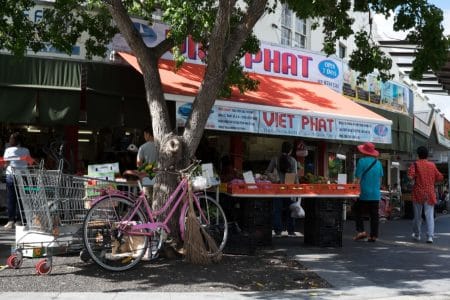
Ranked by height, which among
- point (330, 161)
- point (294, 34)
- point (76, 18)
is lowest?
point (330, 161)

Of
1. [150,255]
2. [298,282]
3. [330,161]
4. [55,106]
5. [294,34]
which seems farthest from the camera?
[330,161]

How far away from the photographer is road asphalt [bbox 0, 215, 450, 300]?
19.3ft

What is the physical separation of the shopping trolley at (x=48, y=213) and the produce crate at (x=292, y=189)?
258 cm

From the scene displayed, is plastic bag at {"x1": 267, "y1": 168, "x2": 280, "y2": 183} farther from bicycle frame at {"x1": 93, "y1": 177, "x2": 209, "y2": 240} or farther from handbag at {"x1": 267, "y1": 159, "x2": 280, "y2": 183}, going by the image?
bicycle frame at {"x1": 93, "y1": 177, "x2": 209, "y2": 240}

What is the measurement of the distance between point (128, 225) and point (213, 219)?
57.8 inches

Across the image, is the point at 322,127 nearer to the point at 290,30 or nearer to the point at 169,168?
the point at 169,168

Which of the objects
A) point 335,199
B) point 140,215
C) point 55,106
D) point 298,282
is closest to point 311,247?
point 335,199

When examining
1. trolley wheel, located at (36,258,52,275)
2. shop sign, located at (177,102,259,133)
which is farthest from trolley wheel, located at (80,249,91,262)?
shop sign, located at (177,102,259,133)

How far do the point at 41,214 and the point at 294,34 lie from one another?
1166 cm

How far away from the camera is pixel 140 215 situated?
6.96 metres

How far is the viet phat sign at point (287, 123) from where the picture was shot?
10.3 meters

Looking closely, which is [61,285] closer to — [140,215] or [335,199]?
[140,215]

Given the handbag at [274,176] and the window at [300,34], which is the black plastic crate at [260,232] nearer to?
the handbag at [274,176]

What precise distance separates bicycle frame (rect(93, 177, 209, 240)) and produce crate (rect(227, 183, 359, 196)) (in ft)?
3.67
